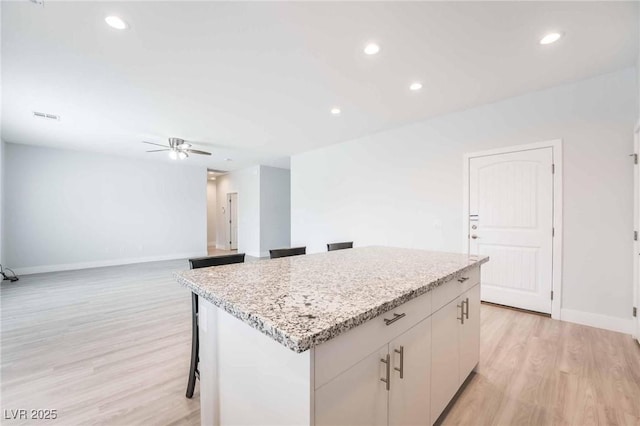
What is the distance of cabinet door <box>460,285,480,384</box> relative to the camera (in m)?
1.78

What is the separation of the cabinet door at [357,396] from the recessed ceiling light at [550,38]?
2.80 m

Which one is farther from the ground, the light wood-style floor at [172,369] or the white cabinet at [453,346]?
the white cabinet at [453,346]

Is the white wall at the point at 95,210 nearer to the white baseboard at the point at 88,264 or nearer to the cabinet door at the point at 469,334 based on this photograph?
the white baseboard at the point at 88,264

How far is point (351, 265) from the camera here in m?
1.76

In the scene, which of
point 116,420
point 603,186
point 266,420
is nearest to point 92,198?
point 116,420

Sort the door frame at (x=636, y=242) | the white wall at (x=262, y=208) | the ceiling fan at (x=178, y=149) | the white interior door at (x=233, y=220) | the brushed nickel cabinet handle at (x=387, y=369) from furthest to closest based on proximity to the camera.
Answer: the white interior door at (x=233, y=220) < the white wall at (x=262, y=208) < the ceiling fan at (x=178, y=149) < the door frame at (x=636, y=242) < the brushed nickel cabinet handle at (x=387, y=369)

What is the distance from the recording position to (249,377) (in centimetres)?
104

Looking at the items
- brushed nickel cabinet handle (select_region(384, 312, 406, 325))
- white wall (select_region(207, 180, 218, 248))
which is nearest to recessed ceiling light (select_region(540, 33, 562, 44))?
brushed nickel cabinet handle (select_region(384, 312, 406, 325))

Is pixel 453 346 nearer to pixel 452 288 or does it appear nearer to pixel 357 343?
pixel 452 288

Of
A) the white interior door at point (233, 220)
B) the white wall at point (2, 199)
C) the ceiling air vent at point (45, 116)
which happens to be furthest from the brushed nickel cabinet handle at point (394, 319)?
the white interior door at point (233, 220)

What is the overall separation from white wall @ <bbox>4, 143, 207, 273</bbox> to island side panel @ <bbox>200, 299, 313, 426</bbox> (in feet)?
23.0

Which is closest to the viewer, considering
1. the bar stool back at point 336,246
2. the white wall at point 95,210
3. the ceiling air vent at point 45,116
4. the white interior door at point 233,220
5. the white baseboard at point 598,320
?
the white baseboard at point 598,320

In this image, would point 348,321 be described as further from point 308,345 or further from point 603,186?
point 603,186

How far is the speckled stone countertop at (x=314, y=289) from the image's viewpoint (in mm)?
804
